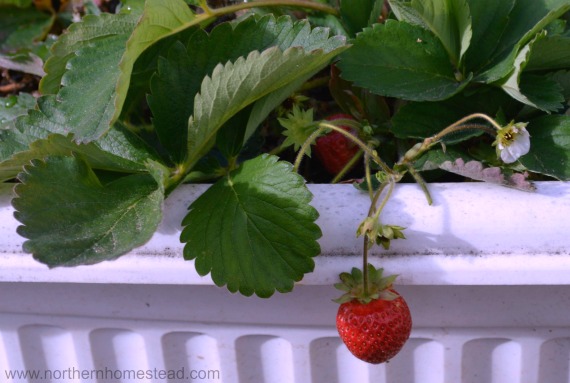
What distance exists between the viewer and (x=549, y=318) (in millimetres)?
514

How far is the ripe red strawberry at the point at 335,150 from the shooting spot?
0.62m

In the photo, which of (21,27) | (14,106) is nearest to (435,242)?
(14,106)

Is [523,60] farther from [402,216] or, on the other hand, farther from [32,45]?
[32,45]

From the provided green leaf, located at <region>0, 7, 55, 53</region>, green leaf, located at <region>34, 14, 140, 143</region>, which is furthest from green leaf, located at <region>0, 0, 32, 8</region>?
green leaf, located at <region>34, 14, 140, 143</region>

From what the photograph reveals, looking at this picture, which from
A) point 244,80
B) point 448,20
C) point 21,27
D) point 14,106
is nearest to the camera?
point 244,80

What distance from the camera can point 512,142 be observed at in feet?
1.63

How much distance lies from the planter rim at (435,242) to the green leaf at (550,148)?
0.02 m

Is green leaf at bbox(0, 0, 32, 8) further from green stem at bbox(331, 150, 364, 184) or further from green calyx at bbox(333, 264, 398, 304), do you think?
green calyx at bbox(333, 264, 398, 304)

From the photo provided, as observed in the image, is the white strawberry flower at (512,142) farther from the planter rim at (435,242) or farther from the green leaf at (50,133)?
the green leaf at (50,133)

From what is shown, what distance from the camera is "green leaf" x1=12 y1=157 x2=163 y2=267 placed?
1.44 ft

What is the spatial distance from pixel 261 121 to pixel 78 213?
164mm

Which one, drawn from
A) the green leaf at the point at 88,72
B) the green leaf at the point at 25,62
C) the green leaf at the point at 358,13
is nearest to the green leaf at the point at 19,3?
the green leaf at the point at 25,62

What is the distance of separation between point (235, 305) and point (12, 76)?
546mm

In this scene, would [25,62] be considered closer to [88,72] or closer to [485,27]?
[88,72]
